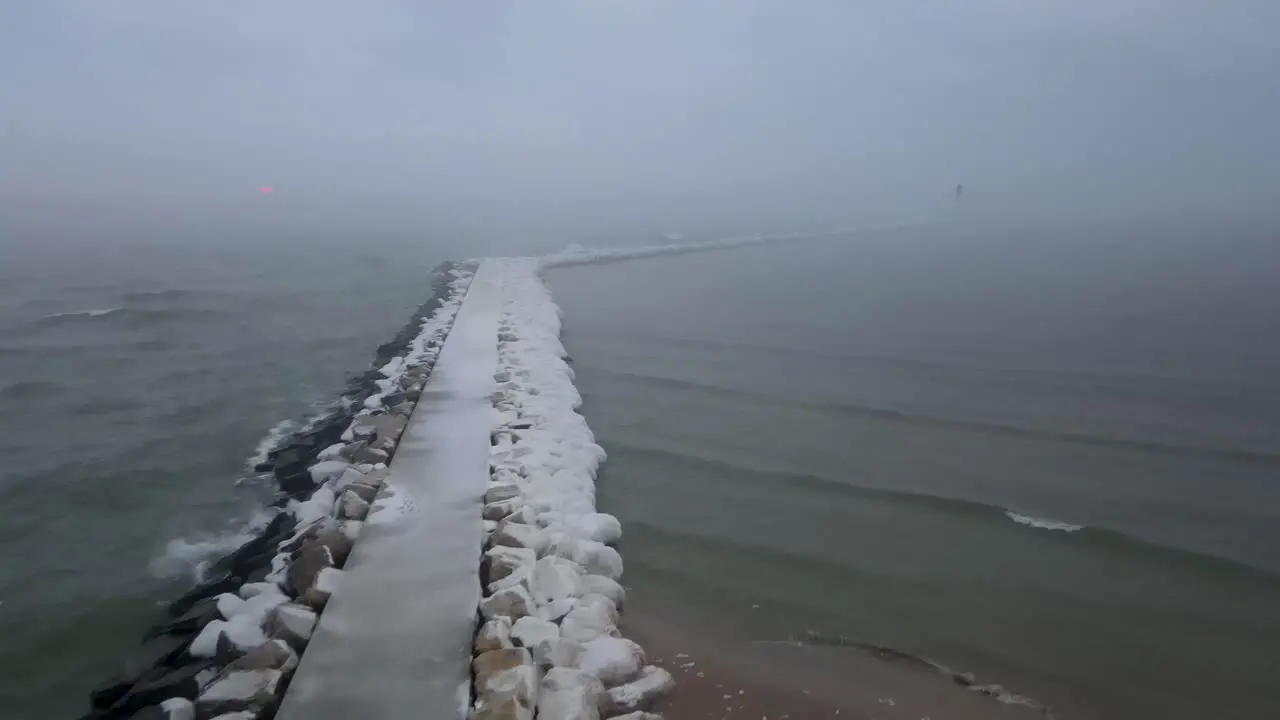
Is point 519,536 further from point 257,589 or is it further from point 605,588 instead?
point 257,589

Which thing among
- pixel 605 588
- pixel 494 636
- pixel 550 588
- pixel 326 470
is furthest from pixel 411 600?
pixel 326 470

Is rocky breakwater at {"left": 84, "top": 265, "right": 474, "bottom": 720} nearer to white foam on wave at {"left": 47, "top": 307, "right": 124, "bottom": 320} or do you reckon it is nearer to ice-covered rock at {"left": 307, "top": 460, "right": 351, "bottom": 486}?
ice-covered rock at {"left": 307, "top": 460, "right": 351, "bottom": 486}

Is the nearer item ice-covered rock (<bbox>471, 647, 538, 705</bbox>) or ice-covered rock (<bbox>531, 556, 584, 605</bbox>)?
ice-covered rock (<bbox>471, 647, 538, 705</bbox>)

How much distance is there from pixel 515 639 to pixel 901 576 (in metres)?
3.34

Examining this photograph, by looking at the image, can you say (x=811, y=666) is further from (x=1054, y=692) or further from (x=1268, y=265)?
(x=1268, y=265)

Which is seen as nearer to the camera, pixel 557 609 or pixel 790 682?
pixel 790 682

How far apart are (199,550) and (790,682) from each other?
571 cm

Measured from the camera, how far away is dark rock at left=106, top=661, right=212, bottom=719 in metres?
4.21

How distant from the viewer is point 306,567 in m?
5.25

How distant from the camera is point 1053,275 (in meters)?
24.1

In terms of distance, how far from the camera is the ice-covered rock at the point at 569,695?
387 cm

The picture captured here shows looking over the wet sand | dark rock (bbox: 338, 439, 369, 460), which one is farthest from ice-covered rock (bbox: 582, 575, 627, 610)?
dark rock (bbox: 338, 439, 369, 460)

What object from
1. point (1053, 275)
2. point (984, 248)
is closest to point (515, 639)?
point (1053, 275)

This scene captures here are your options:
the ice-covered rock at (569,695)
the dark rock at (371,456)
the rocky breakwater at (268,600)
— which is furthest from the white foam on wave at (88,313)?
the ice-covered rock at (569,695)
